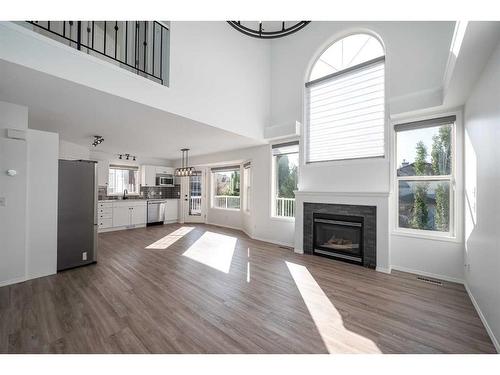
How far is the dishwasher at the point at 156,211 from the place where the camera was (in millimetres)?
7344

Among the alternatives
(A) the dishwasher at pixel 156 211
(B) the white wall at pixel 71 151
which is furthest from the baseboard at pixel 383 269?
(B) the white wall at pixel 71 151

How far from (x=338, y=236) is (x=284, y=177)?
5.88 ft

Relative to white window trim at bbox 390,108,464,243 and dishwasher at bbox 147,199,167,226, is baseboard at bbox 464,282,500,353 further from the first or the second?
dishwasher at bbox 147,199,167,226

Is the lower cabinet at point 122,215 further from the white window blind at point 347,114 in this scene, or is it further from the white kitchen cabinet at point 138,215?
the white window blind at point 347,114

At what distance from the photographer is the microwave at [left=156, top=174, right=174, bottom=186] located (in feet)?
26.2

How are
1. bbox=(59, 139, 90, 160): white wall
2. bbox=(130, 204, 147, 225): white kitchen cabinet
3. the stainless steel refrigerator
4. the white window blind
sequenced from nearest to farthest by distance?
the stainless steel refrigerator
the white window blind
bbox=(59, 139, 90, 160): white wall
bbox=(130, 204, 147, 225): white kitchen cabinet

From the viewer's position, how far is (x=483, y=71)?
2113 millimetres

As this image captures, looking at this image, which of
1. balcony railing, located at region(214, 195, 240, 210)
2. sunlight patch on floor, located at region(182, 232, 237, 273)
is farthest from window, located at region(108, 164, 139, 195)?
sunlight patch on floor, located at region(182, 232, 237, 273)

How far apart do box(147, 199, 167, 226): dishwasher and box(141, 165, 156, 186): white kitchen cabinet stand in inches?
26.6

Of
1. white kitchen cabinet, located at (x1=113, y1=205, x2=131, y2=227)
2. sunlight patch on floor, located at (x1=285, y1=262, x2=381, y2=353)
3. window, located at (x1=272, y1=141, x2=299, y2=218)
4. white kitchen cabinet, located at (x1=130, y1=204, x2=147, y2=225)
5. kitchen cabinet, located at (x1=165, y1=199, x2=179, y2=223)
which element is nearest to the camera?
sunlight patch on floor, located at (x1=285, y1=262, x2=381, y2=353)

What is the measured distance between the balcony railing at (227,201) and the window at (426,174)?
15.6 ft

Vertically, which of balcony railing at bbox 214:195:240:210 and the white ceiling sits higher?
the white ceiling

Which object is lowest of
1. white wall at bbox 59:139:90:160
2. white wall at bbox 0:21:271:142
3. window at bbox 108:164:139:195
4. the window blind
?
window at bbox 108:164:139:195
